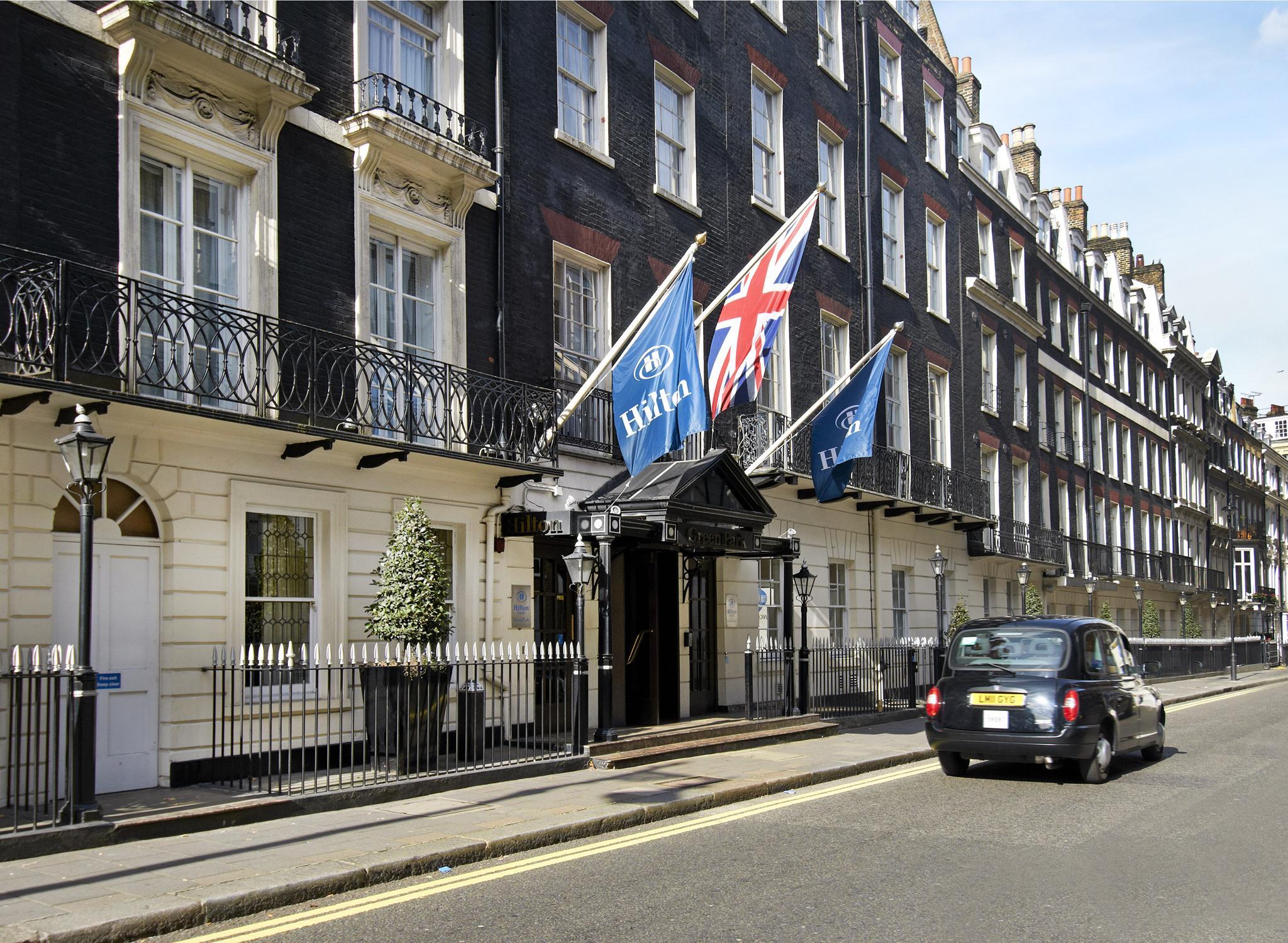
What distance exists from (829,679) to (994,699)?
6.81m

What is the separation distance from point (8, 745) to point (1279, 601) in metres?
77.6

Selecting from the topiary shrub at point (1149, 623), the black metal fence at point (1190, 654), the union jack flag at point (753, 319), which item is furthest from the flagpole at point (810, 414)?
the topiary shrub at point (1149, 623)

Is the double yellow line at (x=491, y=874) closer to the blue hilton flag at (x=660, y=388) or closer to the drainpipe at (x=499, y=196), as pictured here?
the blue hilton flag at (x=660, y=388)

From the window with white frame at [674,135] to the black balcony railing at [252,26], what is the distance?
24.5ft

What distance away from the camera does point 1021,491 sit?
Answer: 34156mm

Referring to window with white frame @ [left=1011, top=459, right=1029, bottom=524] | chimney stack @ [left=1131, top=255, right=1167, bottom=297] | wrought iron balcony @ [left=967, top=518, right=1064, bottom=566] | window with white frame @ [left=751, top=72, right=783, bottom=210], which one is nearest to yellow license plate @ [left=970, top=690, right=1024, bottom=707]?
window with white frame @ [left=751, top=72, right=783, bottom=210]

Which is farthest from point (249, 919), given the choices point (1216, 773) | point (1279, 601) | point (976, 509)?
point (1279, 601)

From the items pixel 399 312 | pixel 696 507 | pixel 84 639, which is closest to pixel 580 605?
pixel 696 507

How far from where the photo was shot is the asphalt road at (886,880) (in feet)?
21.1

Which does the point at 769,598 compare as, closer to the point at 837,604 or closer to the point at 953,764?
the point at 837,604

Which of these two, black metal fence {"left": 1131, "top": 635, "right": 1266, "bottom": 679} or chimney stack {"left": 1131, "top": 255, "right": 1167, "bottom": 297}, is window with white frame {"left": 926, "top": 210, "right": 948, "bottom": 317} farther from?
chimney stack {"left": 1131, "top": 255, "right": 1167, "bottom": 297}

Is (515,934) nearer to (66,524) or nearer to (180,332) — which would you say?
(66,524)

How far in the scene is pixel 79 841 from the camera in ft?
27.0

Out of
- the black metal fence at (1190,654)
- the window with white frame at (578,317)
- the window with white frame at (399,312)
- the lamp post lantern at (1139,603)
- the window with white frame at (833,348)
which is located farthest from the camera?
the lamp post lantern at (1139,603)
